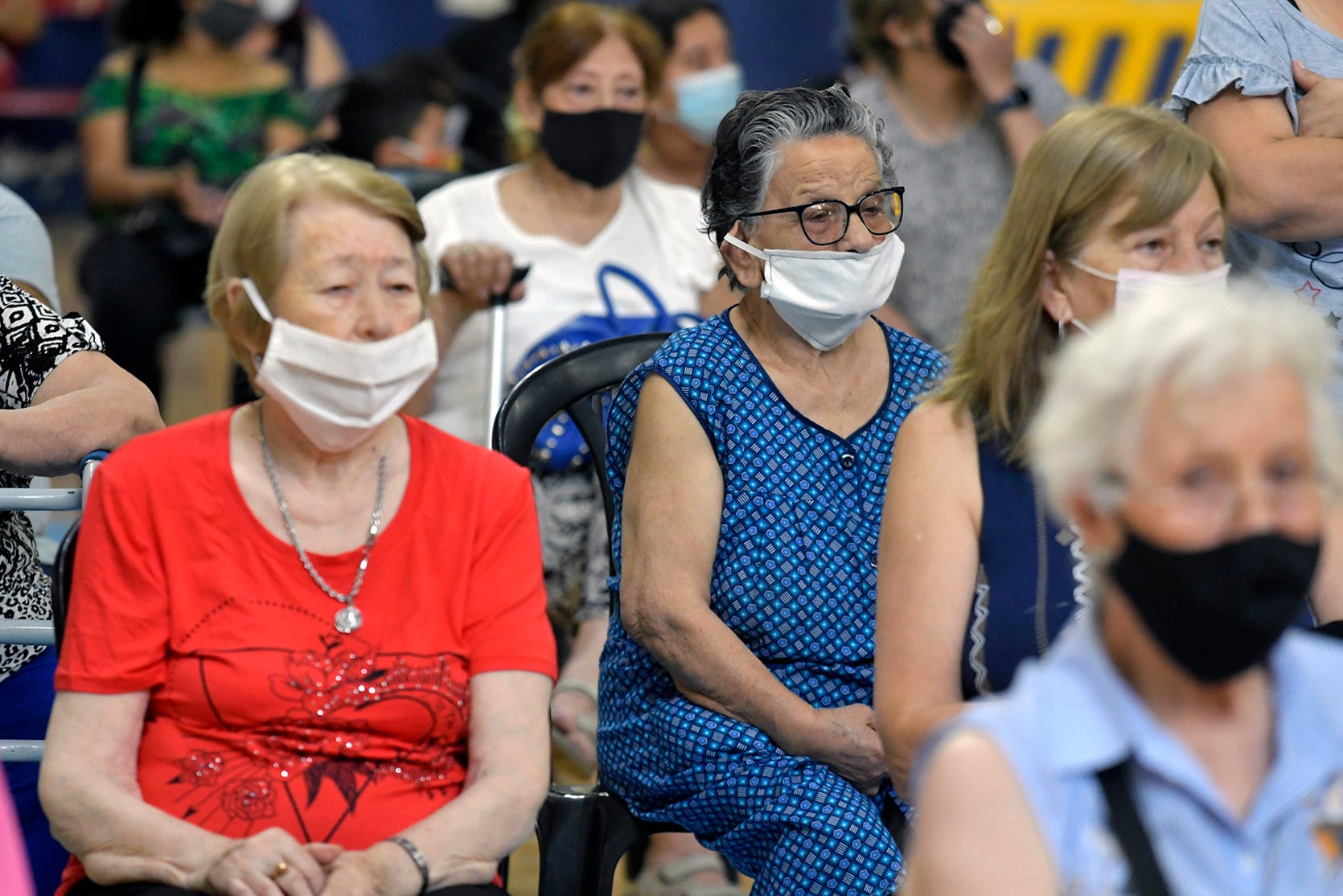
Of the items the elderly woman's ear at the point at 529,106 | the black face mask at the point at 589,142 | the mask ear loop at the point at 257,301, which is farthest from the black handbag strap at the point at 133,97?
the mask ear loop at the point at 257,301

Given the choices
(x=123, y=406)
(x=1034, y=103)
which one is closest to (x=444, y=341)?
(x=123, y=406)

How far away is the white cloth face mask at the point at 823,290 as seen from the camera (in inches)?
94.2

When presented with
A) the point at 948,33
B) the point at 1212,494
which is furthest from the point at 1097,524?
the point at 948,33

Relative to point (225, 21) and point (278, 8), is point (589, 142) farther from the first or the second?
point (278, 8)

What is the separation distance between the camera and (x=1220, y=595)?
1.21m

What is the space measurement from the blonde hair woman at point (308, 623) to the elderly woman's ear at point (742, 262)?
574mm

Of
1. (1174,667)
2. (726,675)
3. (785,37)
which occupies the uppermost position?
(1174,667)

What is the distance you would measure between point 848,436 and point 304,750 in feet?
2.90

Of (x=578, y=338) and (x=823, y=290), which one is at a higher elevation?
(x=823, y=290)

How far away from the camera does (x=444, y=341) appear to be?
3.44 meters

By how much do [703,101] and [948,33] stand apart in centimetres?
75

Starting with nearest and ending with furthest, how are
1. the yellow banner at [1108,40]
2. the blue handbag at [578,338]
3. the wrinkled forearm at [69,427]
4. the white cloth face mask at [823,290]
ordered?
the wrinkled forearm at [69,427]
the white cloth face mask at [823,290]
the blue handbag at [578,338]
the yellow banner at [1108,40]

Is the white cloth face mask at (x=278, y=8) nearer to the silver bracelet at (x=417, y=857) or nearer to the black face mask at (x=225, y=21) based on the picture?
the black face mask at (x=225, y=21)

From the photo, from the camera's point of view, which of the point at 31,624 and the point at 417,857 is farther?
the point at 31,624
